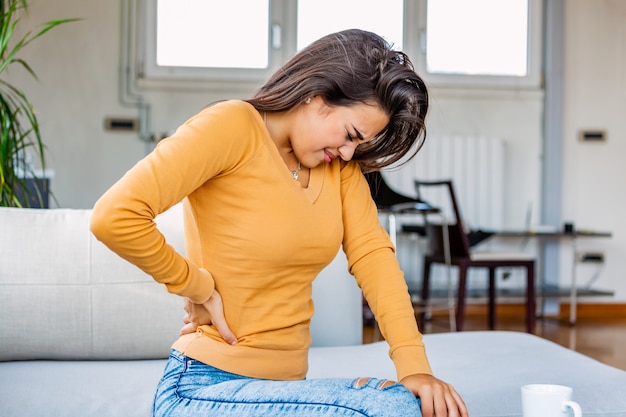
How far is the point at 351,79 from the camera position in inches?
48.8

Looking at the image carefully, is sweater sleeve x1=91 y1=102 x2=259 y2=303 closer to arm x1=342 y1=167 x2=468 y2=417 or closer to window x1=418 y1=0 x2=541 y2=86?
arm x1=342 y1=167 x2=468 y2=417

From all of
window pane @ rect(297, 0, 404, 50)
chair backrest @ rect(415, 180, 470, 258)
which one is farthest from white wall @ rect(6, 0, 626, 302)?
chair backrest @ rect(415, 180, 470, 258)

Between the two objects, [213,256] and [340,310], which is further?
[340,310]

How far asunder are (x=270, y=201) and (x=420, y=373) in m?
0.34

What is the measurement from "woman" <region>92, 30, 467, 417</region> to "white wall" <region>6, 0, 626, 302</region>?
4207mm

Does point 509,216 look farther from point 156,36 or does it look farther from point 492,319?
point 156,36

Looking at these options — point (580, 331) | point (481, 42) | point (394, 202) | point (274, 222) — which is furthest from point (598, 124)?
point (274, 222)

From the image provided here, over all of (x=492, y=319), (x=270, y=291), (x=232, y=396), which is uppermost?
(x=270, y=291)

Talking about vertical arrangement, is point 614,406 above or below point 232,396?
below

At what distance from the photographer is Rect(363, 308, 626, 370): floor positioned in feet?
14.3

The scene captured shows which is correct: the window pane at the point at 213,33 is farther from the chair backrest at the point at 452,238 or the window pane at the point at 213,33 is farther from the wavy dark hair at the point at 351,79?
the wavy dark hair at the point at 351,79

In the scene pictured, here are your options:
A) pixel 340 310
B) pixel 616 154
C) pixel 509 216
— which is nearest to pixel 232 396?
pixel 340 310

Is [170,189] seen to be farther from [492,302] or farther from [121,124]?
[121,124]

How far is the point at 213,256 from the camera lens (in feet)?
4.09
